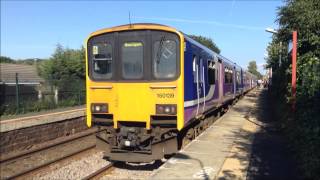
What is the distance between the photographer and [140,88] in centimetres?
956

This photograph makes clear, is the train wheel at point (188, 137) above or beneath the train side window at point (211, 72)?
beneath

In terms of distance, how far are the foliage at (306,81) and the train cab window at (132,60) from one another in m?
3.83

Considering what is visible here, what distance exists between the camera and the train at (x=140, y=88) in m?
9.34

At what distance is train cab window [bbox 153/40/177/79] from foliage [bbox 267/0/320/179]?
3104 millimetres

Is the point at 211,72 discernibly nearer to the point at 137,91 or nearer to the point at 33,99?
the point at 137,91

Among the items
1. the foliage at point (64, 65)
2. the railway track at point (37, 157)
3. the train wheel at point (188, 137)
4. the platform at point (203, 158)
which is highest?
the foliage at point (64, 65)

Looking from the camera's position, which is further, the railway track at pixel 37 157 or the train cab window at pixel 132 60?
the railway track at pixel 37 157

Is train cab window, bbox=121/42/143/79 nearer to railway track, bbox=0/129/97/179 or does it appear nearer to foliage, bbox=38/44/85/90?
railway track, bbox=0/129/97/179

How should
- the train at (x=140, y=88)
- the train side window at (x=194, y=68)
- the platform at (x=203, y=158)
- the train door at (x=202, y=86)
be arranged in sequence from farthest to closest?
the train door at (x=202, y=86) → the train side window at (x=194, y=68) → the train at (x=140, y=88) → the platform at (x=203, y=158)

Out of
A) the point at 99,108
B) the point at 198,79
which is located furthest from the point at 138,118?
the point at 198,79

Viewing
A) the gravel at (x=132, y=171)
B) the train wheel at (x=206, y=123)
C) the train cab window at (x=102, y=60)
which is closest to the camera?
the gravel at (x=132, y=171)

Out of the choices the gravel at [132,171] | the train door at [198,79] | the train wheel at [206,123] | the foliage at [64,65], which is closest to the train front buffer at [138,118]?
the gravel at [132,171]

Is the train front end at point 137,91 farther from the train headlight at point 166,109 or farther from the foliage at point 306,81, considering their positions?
the foliage at point 306,81

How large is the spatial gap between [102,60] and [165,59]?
1644 mm
